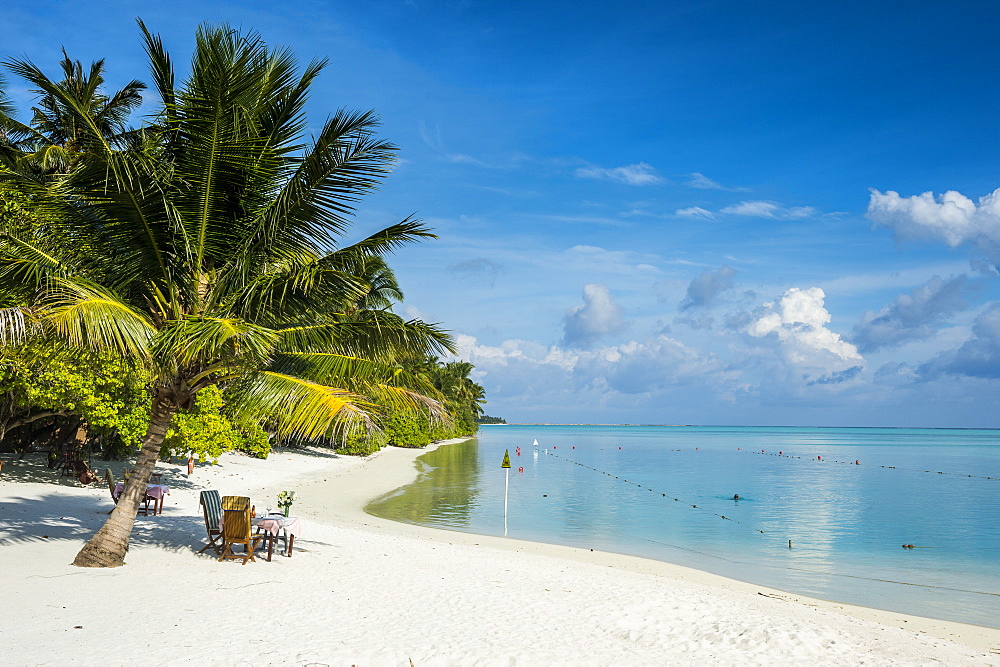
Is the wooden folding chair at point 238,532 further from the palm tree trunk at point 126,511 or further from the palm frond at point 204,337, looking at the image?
the palm frond at point 204,337

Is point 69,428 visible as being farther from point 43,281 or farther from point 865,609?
point 865,609

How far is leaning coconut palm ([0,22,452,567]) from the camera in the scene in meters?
8.55

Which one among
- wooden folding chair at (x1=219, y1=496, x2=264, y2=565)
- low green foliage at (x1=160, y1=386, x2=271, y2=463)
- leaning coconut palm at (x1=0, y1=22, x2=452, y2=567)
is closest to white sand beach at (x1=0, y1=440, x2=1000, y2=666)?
wooden folding chair at (x1=219, y1=496, x2=264, y2=565)

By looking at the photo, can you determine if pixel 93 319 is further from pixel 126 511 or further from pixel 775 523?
pixel 775 523

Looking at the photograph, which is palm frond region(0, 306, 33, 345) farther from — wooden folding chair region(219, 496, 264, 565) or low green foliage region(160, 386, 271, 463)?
low green foliage region(160, 386, 271, 463)

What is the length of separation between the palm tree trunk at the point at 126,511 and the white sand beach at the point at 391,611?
27cm

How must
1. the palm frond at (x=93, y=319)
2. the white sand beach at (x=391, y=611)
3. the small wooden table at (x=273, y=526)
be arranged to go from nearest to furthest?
1. the white sand beach at (x=391, y=611)
2. the palm frond at (x=93, y=319)
3. the small wooden table at (x=273, y=526)

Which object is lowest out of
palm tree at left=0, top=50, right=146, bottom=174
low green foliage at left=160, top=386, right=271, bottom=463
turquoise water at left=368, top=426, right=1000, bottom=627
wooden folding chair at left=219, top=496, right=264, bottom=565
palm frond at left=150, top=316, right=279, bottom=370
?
turquoise water at left=368, top=426, right=1000, bottom=627

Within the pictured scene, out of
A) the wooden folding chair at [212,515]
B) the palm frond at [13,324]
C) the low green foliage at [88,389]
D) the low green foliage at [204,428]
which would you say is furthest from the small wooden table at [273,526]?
the low green foliage at [204,428]

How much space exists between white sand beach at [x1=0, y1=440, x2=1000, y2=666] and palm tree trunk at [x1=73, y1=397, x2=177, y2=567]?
274 mm

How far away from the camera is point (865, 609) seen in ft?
40.9

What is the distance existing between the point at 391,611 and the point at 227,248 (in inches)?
223

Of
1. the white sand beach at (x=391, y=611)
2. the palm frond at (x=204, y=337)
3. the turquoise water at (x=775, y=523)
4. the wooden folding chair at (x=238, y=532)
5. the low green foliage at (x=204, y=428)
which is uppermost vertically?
the palm frond at (x=204, y=337)

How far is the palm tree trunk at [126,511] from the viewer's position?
9586mm
